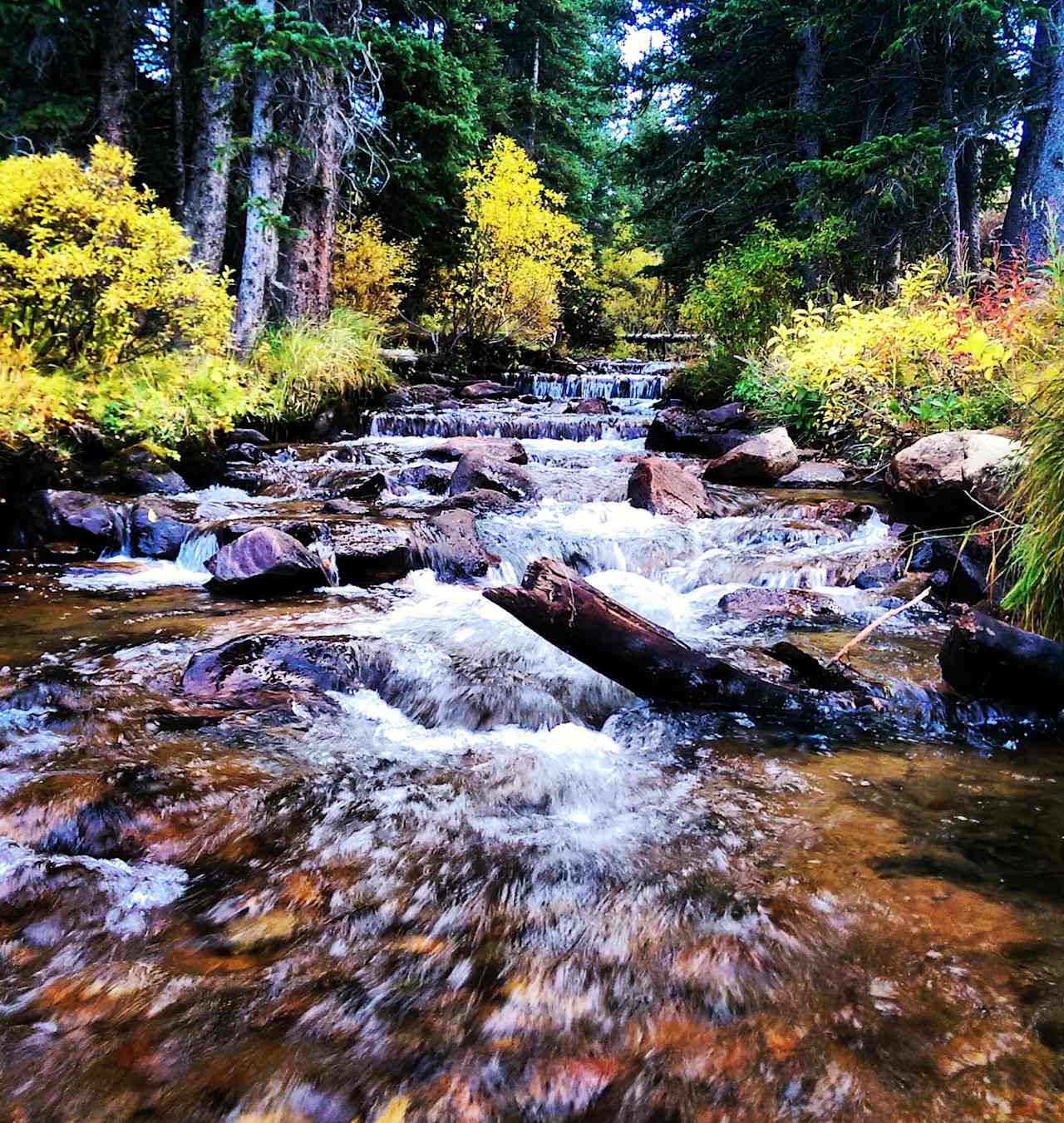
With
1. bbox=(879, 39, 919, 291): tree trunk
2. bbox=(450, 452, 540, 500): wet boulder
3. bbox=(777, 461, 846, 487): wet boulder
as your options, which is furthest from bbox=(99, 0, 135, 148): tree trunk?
bbox=(879, 39, 919, 291): tree trunk

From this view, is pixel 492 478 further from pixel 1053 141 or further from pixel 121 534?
pixel 1053 141

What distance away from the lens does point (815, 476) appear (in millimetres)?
8836

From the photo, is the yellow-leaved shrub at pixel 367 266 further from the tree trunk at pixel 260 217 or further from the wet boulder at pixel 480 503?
the wet boulder at pixel 480 503

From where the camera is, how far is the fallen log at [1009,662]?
321 centimetres

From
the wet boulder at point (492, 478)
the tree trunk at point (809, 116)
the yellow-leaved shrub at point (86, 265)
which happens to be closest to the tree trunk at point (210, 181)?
the yellow-leaved shrub at point (86, 265)

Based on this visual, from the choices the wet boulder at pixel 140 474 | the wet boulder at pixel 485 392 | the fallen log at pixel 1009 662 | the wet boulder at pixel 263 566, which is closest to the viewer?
the fallen log at pixel 1009 662

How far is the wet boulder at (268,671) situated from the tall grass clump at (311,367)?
665 cm

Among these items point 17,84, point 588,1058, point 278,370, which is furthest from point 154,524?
point 17,84

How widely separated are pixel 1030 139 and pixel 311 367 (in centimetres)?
1310

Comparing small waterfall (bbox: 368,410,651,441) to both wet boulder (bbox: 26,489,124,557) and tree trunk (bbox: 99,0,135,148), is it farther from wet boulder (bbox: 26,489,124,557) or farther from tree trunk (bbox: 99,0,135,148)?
tree trunk (bbox: 99,0,135,148)

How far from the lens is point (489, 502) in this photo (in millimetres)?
7914

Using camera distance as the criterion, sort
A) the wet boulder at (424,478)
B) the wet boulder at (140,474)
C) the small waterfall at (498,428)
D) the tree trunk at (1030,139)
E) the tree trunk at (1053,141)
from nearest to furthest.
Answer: the wet boulder at (140,474)
the wet boulder at (424,478)
the tree trunk at (1053,141)
the tree trunk at (1030,139)
the small waterfall at (498,428)

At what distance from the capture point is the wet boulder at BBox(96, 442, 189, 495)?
294 inches

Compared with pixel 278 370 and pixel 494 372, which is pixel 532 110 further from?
pixel 278 370
